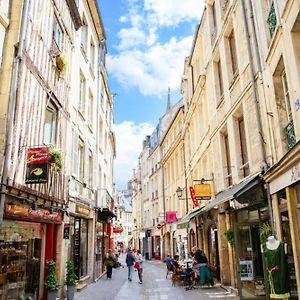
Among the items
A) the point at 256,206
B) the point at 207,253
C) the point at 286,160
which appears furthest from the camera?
the point at 207,253

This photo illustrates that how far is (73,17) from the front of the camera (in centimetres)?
1215

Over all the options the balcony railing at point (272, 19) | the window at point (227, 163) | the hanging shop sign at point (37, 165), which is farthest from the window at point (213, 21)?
the hanging shop sign at point (37, 165)

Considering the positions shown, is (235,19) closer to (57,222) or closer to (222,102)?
(222,102)

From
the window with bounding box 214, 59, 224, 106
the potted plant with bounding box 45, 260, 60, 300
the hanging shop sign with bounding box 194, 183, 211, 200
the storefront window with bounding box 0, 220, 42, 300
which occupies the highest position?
the window with bounding box 214, 59, 224, 106

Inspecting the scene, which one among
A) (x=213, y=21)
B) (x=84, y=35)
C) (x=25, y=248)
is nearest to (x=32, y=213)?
(x=25, y=248)

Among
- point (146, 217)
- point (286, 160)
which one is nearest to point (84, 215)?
point (286, 160)

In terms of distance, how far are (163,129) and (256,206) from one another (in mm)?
26670

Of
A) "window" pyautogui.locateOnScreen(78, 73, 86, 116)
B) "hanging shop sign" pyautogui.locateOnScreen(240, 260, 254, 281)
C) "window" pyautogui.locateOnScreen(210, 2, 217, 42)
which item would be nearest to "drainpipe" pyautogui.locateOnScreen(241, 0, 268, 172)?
"hanging shop sign" pyautogui.locateOnScreen(240, 260, 254, 281)

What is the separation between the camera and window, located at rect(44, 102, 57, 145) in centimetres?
946

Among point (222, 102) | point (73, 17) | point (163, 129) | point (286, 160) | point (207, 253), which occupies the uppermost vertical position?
point (163, 129)

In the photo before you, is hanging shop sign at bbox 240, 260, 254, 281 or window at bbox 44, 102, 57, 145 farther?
window at bbox 44, 102, 57, 145

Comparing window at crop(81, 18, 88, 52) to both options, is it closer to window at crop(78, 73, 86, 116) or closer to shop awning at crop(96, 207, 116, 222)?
window at crop(78, 73, 86, 116)

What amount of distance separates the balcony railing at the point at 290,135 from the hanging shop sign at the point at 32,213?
565 centimetres

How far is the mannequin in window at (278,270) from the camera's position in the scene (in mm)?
6449
